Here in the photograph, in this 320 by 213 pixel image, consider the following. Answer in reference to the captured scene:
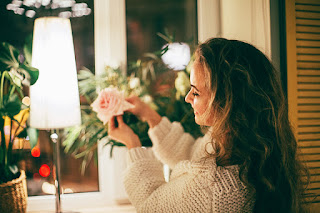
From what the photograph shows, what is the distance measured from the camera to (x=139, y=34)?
1.56 meters

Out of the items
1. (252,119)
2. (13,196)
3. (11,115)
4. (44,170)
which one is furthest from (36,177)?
(252,119)

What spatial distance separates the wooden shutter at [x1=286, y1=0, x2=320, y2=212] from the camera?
111 centimetres

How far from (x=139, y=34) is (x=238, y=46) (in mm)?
774

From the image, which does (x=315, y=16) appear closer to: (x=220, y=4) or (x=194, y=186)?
(x=220, y=4)

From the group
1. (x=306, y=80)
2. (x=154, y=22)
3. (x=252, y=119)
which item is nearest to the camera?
→ (x=252, y=119)

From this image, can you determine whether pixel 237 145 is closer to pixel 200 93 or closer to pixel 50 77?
pixel 200 93

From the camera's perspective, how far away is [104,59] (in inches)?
58.6

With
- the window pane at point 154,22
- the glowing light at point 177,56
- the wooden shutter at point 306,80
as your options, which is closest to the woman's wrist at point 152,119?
the glowing light at point 177,56

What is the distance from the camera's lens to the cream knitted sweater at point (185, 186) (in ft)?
2.70

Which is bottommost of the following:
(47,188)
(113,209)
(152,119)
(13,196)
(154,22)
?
(113,209)

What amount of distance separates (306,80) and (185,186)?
2.14 feet

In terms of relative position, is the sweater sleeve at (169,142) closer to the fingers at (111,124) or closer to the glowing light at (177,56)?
the fingers at (111,124)

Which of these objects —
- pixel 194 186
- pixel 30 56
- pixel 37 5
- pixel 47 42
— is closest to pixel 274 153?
pixel 194 186

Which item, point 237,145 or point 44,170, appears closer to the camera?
point 237,145
